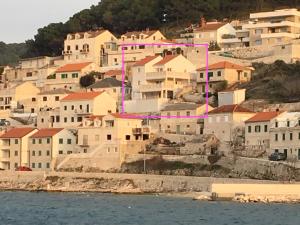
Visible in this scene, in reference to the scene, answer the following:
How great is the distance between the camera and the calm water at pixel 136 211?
177ft

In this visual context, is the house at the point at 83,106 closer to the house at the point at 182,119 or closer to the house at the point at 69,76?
the house at the point at 182,119

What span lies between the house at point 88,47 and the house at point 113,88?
8.85m

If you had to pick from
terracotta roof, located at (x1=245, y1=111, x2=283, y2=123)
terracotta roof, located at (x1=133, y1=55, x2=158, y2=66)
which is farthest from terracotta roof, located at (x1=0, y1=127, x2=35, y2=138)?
terracotta roof, located at (x1=245, y1=111, x2=283, y2=123)

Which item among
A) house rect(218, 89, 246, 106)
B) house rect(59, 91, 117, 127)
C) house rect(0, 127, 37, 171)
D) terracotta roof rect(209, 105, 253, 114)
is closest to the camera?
terracotta roof rect(209, 105, 253, 114)

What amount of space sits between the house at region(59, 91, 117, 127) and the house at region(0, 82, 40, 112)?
29.0 ft

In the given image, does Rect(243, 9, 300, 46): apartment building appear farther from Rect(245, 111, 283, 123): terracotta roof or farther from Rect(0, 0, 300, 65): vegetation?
Rect(245, 111, 283, 123): terracotta roof

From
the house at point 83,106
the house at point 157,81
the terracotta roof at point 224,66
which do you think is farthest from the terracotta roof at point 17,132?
the terracotta roof at point 224,66

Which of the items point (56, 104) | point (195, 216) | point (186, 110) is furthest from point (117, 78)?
point (195, 216)

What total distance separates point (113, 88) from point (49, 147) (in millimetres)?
12194

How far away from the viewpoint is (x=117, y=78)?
3841 inches

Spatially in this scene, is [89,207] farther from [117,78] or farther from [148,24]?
[148,24]

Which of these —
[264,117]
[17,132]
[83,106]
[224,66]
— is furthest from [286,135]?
[17,132]

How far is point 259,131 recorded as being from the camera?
75188mm

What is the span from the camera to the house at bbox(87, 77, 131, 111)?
93231 millimetres
